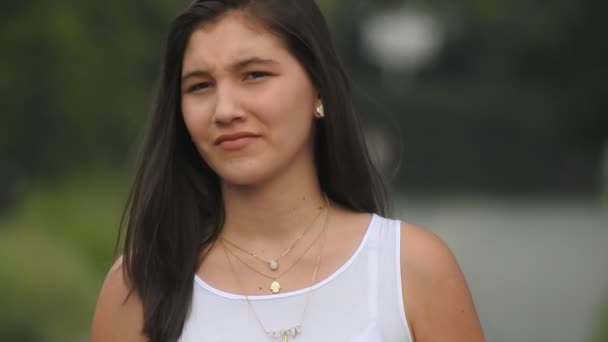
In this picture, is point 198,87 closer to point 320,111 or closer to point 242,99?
point 242,99

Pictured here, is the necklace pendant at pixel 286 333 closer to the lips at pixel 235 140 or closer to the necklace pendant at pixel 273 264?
the necklace pendant at pixel 273 264

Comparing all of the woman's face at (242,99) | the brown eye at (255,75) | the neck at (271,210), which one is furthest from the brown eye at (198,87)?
the neck at (271,210)

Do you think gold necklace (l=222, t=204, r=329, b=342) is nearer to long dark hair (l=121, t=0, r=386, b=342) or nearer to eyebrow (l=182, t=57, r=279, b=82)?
long dark hair (l=121, t=0, r=386, b=342)

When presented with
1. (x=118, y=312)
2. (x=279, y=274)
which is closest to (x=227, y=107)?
(x=279, y=274)

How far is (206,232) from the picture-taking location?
371 cm

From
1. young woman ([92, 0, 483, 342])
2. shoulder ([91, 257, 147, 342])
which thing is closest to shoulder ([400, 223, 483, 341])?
young woman ([92, 0, 483, 342])

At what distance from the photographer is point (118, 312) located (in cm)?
361

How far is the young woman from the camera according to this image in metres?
3.46

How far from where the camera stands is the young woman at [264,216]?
3.46 m

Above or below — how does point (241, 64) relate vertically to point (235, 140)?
above

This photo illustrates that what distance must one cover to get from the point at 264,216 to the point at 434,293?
18.0 inches

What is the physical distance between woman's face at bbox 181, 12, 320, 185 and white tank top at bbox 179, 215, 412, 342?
278 millimetres

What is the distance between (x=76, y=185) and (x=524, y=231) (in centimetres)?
797

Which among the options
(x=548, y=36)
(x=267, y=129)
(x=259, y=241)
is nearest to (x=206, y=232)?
(x=259, y=241)
